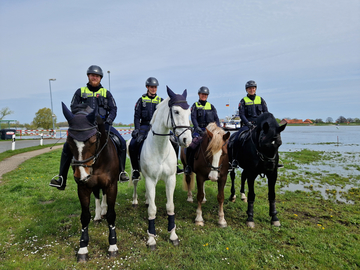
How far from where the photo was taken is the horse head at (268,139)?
4879mm

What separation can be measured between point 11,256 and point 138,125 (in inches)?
147

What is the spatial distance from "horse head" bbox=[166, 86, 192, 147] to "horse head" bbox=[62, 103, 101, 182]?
1431 mm

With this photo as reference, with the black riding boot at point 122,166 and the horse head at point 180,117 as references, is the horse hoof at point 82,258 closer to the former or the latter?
the black riding boot at point 122,166

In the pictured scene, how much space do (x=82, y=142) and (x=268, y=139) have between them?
13.0ft

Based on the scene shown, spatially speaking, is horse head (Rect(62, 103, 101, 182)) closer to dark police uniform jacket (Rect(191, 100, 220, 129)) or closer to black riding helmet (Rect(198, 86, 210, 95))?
dark police uniform jacket (Rect(191, 100, 220, 129))

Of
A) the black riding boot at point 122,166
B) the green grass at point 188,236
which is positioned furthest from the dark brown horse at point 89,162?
the green grass at point 188,236

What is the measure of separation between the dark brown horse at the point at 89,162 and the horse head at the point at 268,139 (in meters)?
3.47

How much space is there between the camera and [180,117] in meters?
3.98

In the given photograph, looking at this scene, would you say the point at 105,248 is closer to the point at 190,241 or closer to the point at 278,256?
the point at 190,241

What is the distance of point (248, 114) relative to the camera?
696 cm

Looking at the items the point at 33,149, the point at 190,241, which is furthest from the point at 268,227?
the point at 33,149

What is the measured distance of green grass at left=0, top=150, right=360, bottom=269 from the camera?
3.93 meters

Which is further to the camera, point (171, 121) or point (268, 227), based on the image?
point (268, 227)

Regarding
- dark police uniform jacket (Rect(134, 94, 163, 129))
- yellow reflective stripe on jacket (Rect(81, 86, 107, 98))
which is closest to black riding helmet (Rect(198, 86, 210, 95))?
dark police uniform jacket (Rect(134, 94, 163, 129))
